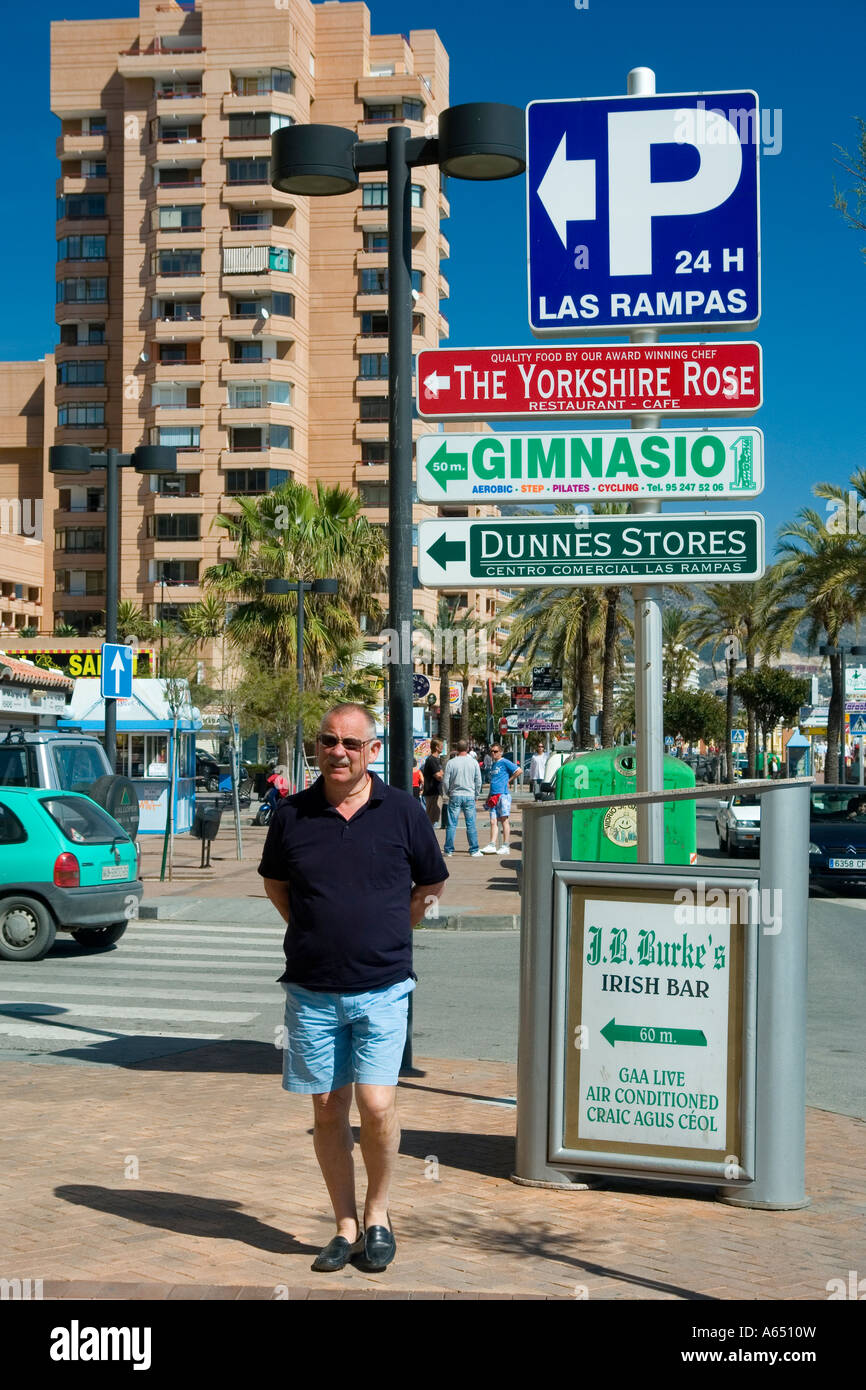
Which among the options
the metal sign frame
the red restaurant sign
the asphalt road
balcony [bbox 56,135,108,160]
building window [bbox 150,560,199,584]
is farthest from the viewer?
balcony [bbox 56,135,108,160]

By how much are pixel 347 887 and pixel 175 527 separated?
66015 millimetres

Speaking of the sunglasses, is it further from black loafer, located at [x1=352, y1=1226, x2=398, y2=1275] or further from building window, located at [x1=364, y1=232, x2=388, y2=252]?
building window, located at [x1=364, y1=232, x2=388, y2=252]

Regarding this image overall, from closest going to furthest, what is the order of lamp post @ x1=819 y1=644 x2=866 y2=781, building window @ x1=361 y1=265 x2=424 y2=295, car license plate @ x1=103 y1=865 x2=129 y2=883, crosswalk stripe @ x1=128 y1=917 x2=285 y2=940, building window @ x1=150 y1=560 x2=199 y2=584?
1. car license plate @ x1=103 y1=865 x2=129 y2=883
2. crosswalk stripe @ x1=128 y1=917 x2=285 y2=940
3. lamp post @ x1=819 y1=644 x2=866 y2=781
4. building window @ x1=150 y1=560 x2=199 y2=584
5. building window @ x1=361 y1=265 x2=424 y2=295

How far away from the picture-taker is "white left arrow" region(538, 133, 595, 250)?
751 centimetres

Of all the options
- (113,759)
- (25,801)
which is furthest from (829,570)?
(25,801)

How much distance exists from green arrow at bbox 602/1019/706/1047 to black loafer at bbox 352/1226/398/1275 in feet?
4.50

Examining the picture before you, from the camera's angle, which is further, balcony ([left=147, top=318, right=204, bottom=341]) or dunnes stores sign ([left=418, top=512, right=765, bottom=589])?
balcony ([left=147, top=318, right=204, bottom=341])

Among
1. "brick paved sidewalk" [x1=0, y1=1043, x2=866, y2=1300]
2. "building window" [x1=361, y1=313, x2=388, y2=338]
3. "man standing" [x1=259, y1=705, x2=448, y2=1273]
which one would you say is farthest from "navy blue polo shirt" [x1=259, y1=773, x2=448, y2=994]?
"building window" [x1=361, y1=313, x2=388, y2=338]

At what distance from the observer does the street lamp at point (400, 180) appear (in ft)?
28.4

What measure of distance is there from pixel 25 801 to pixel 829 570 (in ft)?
103

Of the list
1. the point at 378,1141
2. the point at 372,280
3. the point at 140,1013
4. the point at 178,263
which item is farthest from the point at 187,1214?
the point at 372,280

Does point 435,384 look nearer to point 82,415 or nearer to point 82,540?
point 82,540

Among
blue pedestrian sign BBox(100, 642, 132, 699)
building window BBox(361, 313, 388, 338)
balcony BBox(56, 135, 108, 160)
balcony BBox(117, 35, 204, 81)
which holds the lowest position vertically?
blue pedestrian sign BBox(100, 642, 132, 699)

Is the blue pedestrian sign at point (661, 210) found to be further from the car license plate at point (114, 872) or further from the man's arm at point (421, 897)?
the car license plate at point (114, 872)
